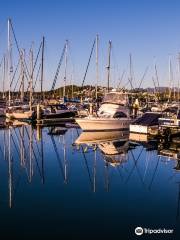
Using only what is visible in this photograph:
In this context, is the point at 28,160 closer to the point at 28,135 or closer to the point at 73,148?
the point at 73,148

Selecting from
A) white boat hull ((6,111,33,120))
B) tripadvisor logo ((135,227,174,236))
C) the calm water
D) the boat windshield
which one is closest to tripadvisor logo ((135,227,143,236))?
tripadvisor logo ((135,227,174,236))

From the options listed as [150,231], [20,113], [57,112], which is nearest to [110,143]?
[150,231]

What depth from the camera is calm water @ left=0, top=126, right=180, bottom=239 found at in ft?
41.0

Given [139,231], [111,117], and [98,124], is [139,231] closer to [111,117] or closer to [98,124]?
[98,124]

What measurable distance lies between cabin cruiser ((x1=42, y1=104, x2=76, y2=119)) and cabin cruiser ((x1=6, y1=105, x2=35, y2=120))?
155cm

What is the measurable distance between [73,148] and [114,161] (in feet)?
20.1

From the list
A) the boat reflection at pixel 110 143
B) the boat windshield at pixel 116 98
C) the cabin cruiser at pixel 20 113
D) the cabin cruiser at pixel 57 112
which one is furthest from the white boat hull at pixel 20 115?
the boat reflection at pixel 110 143

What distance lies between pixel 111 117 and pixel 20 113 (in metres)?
15.8

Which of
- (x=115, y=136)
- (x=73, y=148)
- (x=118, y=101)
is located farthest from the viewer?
(x=118, y=101)

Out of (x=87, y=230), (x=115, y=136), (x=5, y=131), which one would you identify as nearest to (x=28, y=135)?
(x=5, y=131)

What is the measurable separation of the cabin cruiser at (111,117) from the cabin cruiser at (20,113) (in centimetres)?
1061

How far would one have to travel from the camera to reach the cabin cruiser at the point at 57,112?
50.6m

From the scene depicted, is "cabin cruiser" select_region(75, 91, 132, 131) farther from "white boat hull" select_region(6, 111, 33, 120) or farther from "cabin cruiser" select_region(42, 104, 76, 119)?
"white boat hull" select_region(6, 111, 33, 120)

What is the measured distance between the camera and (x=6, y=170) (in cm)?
2111
